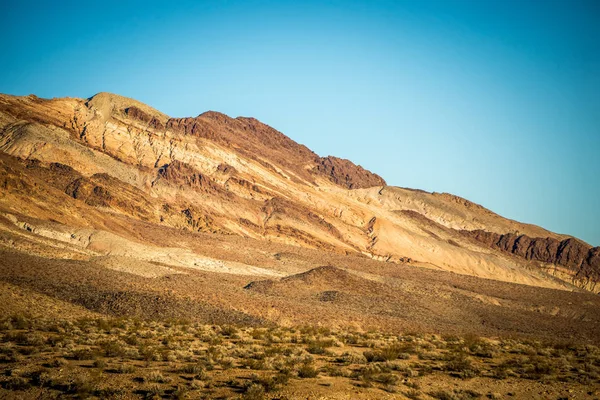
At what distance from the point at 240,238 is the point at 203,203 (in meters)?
17.3

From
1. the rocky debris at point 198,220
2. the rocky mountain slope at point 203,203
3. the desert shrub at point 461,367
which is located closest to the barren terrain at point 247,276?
the desert shrub at point 461,367

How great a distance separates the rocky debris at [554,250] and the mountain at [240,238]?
39 cm

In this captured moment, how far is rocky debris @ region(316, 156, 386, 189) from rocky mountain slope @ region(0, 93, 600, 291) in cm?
800

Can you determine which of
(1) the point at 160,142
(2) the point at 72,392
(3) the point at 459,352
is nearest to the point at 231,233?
(1) the point at 160,142

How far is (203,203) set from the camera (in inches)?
3738

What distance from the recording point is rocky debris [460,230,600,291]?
407ft

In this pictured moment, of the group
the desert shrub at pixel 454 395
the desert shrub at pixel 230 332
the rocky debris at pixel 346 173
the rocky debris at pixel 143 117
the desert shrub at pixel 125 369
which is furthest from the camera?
the rocky debris at pixel 346 173

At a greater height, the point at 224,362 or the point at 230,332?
the point at 224,362

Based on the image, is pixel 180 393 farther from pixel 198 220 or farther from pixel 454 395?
pixel 198 220

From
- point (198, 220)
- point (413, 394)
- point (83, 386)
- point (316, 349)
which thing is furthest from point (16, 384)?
point (198, 220)

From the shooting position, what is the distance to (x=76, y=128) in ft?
322

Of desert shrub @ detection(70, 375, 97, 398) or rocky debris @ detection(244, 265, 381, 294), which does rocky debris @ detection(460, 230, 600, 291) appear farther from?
desert shrub @ detection(70, 375, 97, 398)

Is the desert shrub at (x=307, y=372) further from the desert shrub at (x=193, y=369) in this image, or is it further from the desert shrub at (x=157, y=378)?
the desert shrub at (x=157, y=378)

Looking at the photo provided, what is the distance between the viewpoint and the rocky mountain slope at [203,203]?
5975 centimetres
